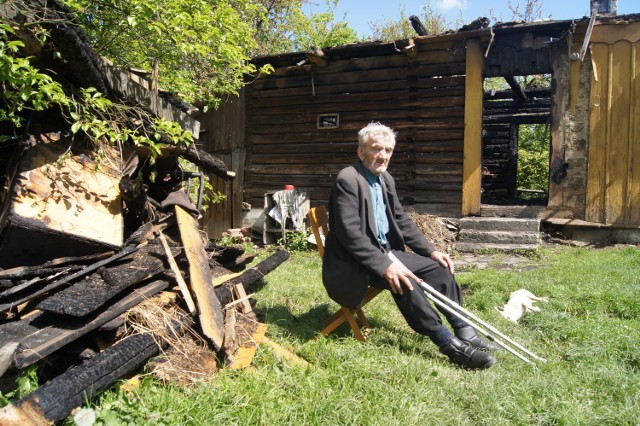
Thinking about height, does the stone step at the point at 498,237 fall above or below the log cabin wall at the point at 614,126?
below

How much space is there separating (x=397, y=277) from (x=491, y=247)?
5.33 m

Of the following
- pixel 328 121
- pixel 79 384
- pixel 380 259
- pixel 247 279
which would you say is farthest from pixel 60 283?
pixel 328 121

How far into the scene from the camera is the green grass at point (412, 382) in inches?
96.9

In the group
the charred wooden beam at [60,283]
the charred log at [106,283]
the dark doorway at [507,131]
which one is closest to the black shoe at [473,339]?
the charred log at [106,283]

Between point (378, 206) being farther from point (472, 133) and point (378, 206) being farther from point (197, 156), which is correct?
point (472, 133)

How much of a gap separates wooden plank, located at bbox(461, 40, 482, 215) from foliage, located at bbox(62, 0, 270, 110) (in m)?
4.02

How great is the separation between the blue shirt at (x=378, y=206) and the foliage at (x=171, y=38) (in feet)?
7.74

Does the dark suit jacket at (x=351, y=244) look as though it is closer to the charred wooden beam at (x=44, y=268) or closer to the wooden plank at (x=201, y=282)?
the wooden plank at (x=201, y=282)

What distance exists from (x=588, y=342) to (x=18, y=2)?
179 inches

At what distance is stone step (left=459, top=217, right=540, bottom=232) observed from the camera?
8.13 metres

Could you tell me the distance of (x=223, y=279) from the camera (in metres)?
4.22

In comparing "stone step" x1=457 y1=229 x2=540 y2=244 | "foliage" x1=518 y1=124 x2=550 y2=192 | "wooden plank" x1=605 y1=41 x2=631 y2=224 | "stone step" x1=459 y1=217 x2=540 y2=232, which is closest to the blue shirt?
"stone step" x1=457 y1=229 x2=540 y2=244

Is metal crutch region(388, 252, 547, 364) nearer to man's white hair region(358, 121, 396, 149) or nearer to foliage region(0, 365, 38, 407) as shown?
man's white hair region(358, 121, 396, 149)

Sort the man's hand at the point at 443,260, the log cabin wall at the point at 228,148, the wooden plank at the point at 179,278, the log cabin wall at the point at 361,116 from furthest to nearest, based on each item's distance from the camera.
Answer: the log cabin wall at the point at 228,148
the log cabin wall at the point at 361,116
the man's hand at the point at 443,260
the wooden plank at the point at 179,278
